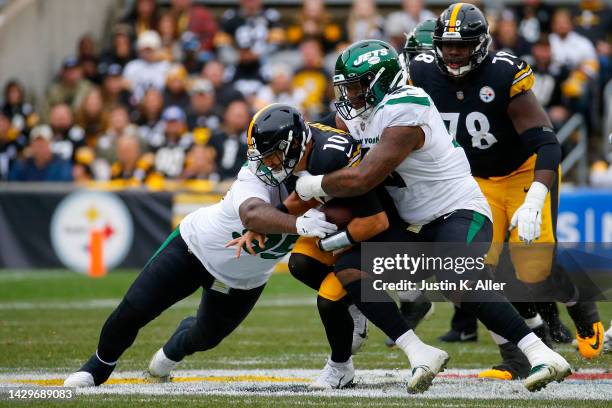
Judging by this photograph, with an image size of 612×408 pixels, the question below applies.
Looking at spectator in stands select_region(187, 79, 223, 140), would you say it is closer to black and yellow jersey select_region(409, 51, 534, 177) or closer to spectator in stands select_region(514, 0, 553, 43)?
spectator in stands select_region(514, 0, 553, 43)

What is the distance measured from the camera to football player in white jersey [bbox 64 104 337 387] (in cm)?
507

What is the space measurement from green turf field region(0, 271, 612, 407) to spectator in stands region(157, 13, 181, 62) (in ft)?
17.0

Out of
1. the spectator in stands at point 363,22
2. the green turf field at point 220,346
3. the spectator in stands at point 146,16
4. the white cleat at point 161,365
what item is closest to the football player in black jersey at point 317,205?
the green turf field at point 220,346

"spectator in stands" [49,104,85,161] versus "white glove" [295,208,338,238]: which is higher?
"white glove" [295,208,338,238]

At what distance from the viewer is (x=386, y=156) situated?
492cm

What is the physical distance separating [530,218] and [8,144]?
10.1 meters

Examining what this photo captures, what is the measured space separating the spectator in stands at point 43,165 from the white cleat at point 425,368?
9.10m

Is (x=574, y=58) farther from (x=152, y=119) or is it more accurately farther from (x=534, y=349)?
(x=534, y=349)

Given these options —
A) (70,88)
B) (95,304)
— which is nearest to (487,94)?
(95,304)

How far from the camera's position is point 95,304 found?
959 cm

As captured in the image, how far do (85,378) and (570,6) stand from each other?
40.1ft

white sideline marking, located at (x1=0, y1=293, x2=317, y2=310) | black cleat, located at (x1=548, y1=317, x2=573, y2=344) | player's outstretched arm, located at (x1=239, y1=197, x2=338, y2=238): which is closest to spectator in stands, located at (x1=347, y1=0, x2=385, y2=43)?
white sideline marking, located at (x1=0, y1=293, x2=317, y2=310)

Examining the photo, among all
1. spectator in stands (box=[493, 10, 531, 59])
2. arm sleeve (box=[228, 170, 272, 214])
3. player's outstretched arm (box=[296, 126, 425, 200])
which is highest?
player's outstretched arm (box=[296, 126, 425, 200])

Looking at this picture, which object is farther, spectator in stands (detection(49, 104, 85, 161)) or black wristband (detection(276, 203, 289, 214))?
spectator in stands (detection(49, 104, 85, 161))
